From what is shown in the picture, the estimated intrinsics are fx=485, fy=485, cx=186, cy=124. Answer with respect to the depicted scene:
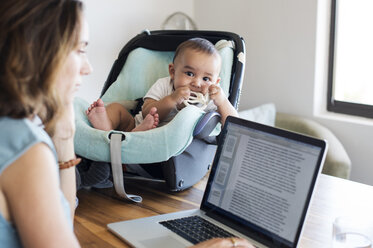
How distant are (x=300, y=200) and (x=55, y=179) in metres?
0.55

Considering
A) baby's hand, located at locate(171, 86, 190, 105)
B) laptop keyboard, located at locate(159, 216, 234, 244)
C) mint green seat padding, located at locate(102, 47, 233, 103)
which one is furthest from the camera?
mint green seat padding, located at locate(102, 47, 233, 103)

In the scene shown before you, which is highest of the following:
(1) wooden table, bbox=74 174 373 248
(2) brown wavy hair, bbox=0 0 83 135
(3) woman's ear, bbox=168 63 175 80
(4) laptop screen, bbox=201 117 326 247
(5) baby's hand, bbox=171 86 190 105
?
(2) brown wavy hair, bbox=0 0 83 135

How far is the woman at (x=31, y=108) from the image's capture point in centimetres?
89

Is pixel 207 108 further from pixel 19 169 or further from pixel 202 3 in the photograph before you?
pixel 202 3

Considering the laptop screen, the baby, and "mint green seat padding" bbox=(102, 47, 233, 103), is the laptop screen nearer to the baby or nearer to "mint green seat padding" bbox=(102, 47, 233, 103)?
the baby

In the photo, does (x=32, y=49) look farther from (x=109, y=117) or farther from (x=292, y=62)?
(x=292, y=62)

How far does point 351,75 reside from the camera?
3404 mm

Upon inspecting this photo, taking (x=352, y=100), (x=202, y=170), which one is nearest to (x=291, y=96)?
(x=352, y=100)

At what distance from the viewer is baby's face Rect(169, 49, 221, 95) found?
1896 millimetres

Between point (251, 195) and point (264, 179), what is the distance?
58 mm

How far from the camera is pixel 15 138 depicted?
0.91m

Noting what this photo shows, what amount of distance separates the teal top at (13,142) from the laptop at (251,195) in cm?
34

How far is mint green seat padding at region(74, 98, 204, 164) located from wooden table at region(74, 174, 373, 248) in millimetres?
135

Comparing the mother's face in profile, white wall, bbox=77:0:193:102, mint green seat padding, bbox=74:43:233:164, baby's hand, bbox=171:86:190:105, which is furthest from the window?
the mother's face in profile
